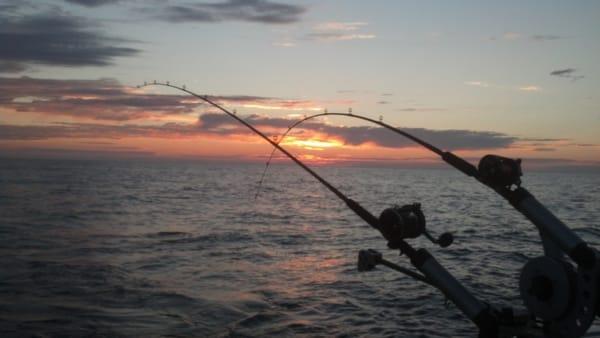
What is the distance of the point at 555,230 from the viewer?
14.3 feet

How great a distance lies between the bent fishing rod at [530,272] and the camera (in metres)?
4.20

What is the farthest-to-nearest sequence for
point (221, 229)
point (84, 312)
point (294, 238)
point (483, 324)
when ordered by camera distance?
point (221, 229) → point (294, 238) → point (84, 312) → point (483, 324)

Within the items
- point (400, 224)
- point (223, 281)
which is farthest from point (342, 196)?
point (223, 281)

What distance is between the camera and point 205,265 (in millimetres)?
15375

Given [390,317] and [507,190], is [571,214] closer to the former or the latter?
[390,317]

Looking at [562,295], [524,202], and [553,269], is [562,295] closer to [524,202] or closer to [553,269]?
[553,269]

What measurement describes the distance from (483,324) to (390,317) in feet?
20.6

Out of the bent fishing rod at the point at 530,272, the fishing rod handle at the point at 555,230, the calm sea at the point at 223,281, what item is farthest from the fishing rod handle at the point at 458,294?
the calm sea at the point at 223,281

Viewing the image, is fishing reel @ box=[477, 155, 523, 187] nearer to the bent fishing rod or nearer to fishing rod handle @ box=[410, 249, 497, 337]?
the bent fishing rod

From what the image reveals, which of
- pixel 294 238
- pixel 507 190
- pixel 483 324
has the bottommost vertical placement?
pixel 294 238

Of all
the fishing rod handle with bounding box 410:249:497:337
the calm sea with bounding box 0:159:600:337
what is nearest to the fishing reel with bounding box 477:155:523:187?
the fishing rod handle with bounding box 410:249:497:337

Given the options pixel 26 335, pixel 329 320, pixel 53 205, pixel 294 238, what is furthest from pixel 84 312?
pixel 53 205

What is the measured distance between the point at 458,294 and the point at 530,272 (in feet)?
2.39

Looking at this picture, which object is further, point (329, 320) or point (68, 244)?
point (68, 244)
